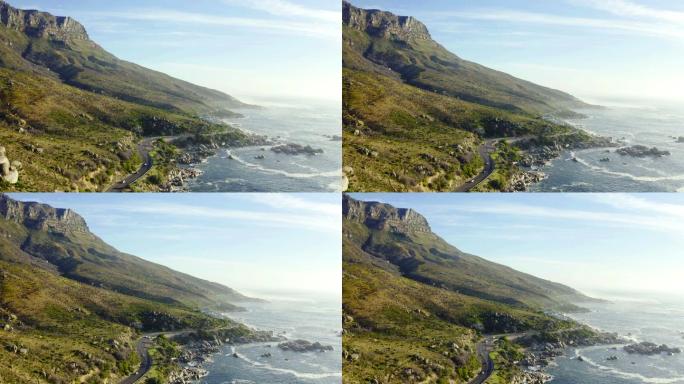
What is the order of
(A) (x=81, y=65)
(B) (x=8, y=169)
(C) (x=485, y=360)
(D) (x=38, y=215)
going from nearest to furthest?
(B) (x=8, y=169) → (D) (x=38, y=215) → (C) (x=485, y=360) → (A) (x=81, y=65)

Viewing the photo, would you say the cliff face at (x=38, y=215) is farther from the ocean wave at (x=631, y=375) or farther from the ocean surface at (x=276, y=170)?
the ocean wave at (x=631, y=375)

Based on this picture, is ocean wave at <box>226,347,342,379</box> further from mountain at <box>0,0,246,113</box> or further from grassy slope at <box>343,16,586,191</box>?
mountain at <box>0,0,246,113</box>

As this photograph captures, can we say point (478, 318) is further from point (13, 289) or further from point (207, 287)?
point (13, 289)

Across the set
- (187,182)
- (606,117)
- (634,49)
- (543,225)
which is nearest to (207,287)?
(187,182)

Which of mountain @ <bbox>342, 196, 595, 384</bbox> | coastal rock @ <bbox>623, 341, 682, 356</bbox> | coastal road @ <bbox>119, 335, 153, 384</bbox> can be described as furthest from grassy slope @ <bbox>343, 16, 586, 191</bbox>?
coastal road @ <bbox>119, 335, 153, 384</bbox>

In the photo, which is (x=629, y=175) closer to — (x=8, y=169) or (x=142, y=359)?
(x=142, y=359)

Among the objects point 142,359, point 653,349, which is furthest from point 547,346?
point 142,359
